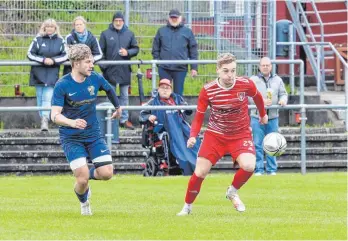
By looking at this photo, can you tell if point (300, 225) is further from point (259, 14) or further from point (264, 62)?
point (259, 14)

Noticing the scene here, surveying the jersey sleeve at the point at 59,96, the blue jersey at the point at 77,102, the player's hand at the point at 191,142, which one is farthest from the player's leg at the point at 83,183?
the player's hand at the point at 191,142

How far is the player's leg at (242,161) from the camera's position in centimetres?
1388

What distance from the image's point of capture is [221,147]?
14023 millimetres

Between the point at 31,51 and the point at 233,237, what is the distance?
10227 mm

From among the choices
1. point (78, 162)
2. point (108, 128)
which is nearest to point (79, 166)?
point (78, 162)

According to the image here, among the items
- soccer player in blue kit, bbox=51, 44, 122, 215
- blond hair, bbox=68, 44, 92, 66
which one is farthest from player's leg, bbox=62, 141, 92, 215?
blond hair, bbox=68, 44, 92, 66

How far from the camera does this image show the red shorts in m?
14.0

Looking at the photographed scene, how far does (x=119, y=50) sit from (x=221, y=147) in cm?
814

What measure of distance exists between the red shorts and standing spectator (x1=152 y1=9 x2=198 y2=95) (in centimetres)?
777

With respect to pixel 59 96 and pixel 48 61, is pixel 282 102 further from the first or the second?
pixel 59 96

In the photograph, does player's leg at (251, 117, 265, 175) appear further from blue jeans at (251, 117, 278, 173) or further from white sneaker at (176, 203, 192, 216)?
white sneaker at (176, 203, 192, 216)

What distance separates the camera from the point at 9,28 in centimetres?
2419

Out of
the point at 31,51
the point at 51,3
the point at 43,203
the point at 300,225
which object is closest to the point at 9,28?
the point at 51,3

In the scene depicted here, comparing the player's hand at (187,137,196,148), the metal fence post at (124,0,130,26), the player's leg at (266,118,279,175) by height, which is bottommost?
the player's leg at (266,118,279,175)
